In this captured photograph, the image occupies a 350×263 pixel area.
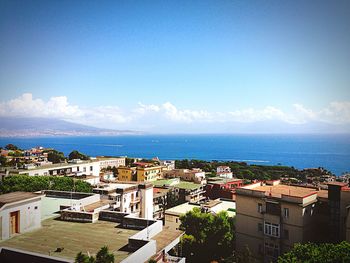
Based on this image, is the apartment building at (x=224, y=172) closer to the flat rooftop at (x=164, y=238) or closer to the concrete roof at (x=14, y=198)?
the flat rooftop at (x=164, y=238)

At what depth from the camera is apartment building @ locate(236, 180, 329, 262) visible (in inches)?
848

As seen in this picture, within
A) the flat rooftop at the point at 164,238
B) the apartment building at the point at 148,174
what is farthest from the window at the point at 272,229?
the apartment building at the point at 148,174

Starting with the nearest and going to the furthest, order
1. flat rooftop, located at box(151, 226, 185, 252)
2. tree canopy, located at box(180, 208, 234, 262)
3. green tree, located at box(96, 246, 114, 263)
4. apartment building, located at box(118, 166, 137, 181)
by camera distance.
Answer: green tree, located at box(96, 246, 114, 263), flat rooftop, located at box(151, 226, 185, 252), tree canopy, located at box(180, 208, 234, 262), apartment building, located at box(118, 166, 137, 181)

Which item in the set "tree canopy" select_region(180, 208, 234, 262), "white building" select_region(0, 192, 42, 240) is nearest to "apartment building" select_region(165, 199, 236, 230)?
"tree canopy" select_region(180, 208, 234, 262)

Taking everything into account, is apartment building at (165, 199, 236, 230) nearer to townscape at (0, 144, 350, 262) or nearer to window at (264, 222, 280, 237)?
townscape at (0, 144, 350, 262)

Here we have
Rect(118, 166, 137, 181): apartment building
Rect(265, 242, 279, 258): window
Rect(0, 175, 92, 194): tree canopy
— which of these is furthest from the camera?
Rect(118, 166, 137, 181): apartment building

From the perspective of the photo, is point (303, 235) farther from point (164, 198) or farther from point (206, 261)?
point (164, 198)

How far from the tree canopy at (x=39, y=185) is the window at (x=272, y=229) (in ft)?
58.2

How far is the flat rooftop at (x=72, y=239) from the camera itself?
11.8 meters

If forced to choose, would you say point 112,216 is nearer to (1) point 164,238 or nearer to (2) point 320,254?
(1) point 164,238

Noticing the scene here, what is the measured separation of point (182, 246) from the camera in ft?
75.9

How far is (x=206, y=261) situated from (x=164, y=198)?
1932 cm

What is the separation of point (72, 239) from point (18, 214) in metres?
2.94

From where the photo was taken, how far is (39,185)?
30.3 m
